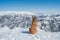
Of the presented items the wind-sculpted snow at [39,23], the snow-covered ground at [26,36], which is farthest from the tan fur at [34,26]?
the wind-sculpted snow at [39,23]

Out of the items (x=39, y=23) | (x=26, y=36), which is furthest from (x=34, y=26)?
(x=39, y=23)

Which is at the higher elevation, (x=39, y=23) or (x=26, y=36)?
(x=26, y=36)

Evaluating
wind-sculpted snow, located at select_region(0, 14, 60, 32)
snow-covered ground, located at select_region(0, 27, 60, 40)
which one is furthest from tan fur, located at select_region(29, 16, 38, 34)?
wind-sculpted snow, located at select_region(0, 14, 60, 32)

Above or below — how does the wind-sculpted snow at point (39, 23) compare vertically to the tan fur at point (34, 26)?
below

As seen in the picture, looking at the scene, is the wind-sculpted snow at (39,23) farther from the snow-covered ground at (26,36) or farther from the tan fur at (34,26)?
the snow-covered ground at (26,36)

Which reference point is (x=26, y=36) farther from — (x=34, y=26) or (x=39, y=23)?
(x=39, y=23)

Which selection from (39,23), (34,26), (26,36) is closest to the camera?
(26,36)

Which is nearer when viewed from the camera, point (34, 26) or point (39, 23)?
point (34, 26)

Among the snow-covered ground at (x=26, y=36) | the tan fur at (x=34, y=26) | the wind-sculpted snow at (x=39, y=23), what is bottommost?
the wind-sculpted snow at (x=39, y=23)

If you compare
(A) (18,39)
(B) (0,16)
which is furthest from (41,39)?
(B) (0,16)

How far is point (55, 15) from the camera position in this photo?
56125mm

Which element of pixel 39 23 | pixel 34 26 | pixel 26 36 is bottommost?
pixel 39 23

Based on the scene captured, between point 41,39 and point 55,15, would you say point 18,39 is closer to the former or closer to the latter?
point 41,39

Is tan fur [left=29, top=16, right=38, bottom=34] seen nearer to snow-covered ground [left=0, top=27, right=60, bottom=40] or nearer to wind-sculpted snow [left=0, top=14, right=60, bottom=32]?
snow-covered ground [left=0, top=27, right=60, bottom=40]
